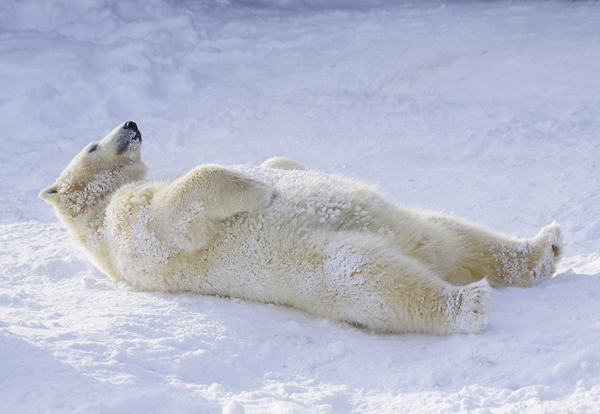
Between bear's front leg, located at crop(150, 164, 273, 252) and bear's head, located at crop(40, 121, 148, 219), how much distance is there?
2.89ft

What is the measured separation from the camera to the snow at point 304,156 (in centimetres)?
208

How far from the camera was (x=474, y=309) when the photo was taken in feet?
8.04

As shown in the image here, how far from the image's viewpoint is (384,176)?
202 inches

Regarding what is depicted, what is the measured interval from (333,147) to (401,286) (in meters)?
3.46

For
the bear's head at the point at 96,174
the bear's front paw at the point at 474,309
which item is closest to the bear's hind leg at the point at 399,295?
the bear's front paw at the point at 474,309

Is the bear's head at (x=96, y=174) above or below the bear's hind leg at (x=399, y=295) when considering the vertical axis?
above

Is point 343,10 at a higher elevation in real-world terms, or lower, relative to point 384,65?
higher

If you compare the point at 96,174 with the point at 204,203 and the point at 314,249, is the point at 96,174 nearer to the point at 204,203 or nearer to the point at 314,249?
the point at 204,203

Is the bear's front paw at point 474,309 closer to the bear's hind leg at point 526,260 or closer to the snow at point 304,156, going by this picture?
the snow at point 304,156

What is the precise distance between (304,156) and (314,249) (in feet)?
10.1

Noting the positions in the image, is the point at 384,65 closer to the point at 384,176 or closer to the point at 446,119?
the point at 446,119

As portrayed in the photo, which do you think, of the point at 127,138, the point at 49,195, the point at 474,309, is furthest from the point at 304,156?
the point at 474,309

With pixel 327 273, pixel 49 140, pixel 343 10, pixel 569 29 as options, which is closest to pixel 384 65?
pixel 569 29

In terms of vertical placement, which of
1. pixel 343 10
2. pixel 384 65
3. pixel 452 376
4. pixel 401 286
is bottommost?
pixel 452 376
